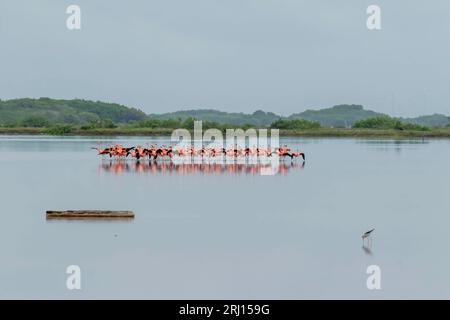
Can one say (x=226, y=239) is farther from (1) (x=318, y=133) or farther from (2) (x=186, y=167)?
(1) (x=318, y=133)

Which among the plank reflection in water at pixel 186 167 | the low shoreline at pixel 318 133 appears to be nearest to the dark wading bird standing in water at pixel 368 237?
the plank reflection in water at pixel 186 167

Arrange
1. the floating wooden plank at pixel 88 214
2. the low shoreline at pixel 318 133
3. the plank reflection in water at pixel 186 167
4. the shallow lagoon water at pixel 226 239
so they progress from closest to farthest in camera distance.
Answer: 1. the shallow lagoon water at pixel 226 239
2. the floating wooden plank at pixel 88 214
3. the plank reflection in water at pixel 186 167
4. the low shoreline at pixel 318 133

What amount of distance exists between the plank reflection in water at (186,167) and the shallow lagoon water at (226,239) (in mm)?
3800

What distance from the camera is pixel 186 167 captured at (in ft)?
95.5

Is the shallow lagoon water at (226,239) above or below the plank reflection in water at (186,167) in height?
below

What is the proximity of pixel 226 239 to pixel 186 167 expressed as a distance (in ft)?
53.2

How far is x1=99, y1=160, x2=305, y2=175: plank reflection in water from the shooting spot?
2719cm

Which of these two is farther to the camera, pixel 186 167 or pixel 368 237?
pixel 186 167

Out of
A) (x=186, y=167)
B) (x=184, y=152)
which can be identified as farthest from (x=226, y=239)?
(x=184, y=152)

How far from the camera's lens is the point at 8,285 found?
995 centimetres

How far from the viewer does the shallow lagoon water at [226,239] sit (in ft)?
32.8

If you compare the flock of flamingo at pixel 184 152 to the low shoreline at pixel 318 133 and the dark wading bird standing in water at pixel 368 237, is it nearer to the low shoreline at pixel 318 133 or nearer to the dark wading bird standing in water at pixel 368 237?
the dark wading bird standing in water at pixel 368 237

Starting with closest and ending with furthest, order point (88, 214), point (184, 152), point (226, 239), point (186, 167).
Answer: point (226, 239)
point (88, 214)
point (186, 167)
point (184, 152)
